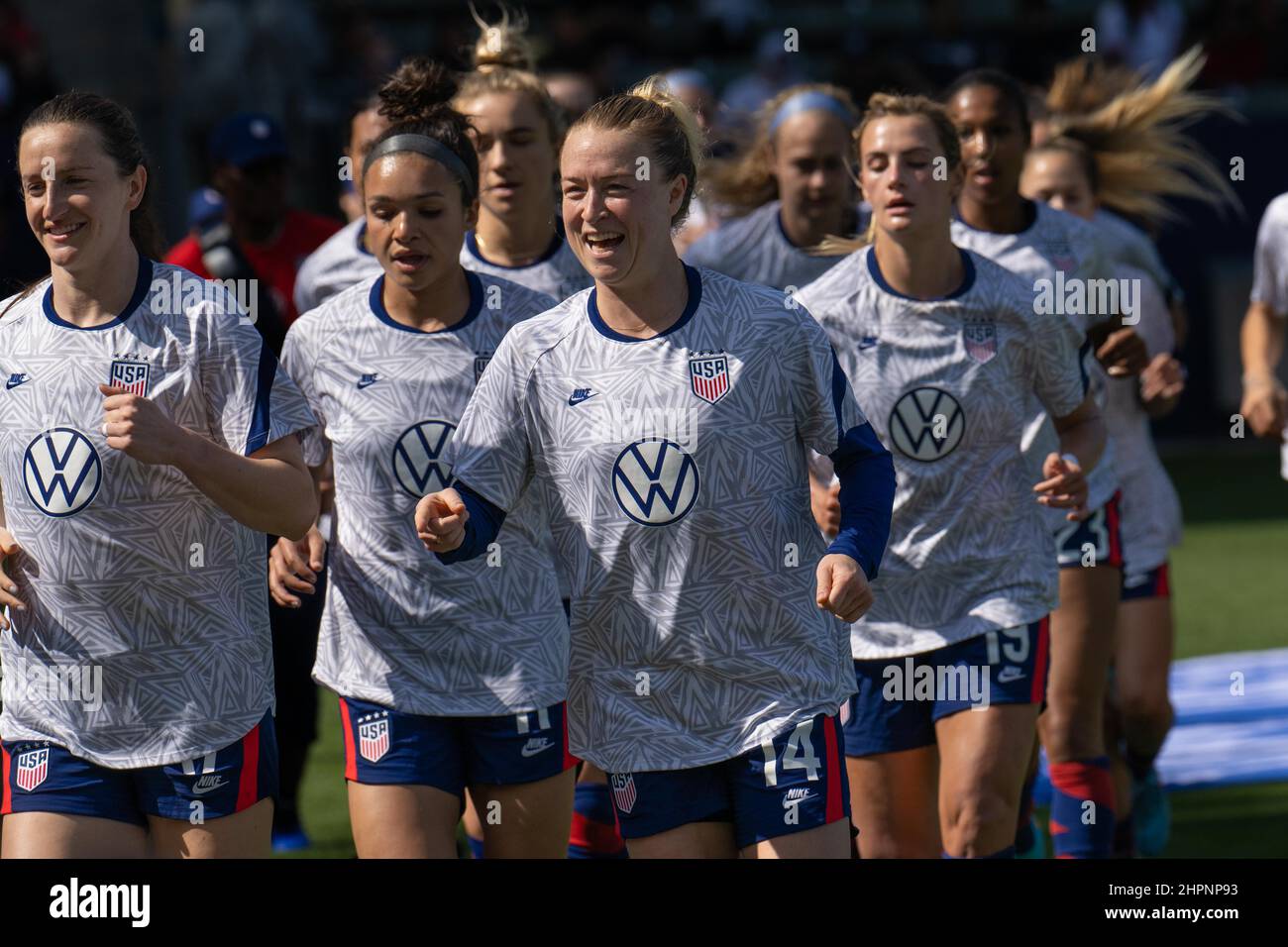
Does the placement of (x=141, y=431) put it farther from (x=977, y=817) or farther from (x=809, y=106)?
(x=809, y=106)

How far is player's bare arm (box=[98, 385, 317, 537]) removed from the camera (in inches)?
162

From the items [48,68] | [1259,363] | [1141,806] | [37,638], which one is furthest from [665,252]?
[48,68]

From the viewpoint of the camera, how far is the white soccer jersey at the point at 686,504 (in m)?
4.38

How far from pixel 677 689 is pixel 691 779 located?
19cm

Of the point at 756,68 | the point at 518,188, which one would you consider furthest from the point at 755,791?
the point at 756,68

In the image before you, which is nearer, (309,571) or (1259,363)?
(309,571)

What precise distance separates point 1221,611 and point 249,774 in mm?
8036

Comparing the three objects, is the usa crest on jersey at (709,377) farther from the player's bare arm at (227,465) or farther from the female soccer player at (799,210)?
the female soccer player at (799,210)

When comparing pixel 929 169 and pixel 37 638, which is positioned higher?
pixel 929 169

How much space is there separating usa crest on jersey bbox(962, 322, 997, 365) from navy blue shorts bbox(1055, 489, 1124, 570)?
1.24m

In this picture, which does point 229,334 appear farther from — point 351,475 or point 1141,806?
point 1141,806

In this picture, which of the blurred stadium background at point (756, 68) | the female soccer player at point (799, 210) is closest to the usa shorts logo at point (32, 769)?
the female soccer player at point (799, 210)

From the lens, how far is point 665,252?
4.47m

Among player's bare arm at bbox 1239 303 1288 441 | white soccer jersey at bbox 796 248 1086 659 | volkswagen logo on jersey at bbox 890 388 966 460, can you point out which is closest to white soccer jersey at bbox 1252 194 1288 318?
player's bare arm at bbox 1239 303 1288 441
